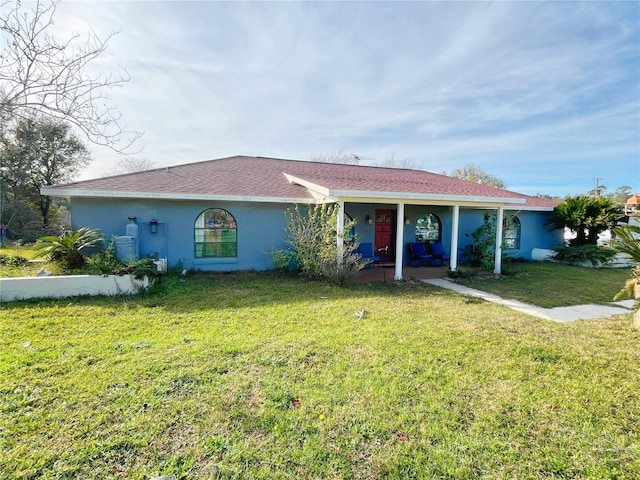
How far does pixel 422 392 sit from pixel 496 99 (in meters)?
15.9

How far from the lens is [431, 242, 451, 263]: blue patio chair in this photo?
42.8 ft

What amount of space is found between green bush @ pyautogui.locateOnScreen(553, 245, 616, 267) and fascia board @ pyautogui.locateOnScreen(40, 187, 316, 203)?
40.7ft

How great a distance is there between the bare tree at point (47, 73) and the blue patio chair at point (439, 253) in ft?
38.8

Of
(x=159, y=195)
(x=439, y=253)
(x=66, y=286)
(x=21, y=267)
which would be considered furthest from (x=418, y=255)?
(x=21, y=267)

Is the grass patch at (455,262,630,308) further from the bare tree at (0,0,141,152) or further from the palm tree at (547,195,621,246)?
the bare tree at (0,0,141,152)

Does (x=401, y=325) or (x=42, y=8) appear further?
(x=401, y=325)

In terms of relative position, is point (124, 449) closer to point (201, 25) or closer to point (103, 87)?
point (103, 87)

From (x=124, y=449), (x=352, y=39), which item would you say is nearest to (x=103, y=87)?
(x=124, y=449)

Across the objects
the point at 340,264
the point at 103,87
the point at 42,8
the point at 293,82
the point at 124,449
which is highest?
the point at 293,82

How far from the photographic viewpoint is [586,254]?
13.7 meters

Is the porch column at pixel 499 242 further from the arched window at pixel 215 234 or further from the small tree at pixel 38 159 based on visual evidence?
the small tree at pixel 38 159

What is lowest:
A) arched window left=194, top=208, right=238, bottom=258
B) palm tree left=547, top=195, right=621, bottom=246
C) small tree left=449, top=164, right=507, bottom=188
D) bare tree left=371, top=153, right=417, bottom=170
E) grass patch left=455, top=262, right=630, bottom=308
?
grass patch left=455, top=262, right=630, bottom=308

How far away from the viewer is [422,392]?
3527 millimetres

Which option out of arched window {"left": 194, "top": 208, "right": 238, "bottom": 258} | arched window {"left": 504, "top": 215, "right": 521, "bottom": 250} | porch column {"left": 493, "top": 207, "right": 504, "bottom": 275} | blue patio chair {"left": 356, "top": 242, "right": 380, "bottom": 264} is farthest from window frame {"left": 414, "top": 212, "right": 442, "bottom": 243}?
arched window {"left": 194, "top": 208, "right": 238, "bottom": 258}
